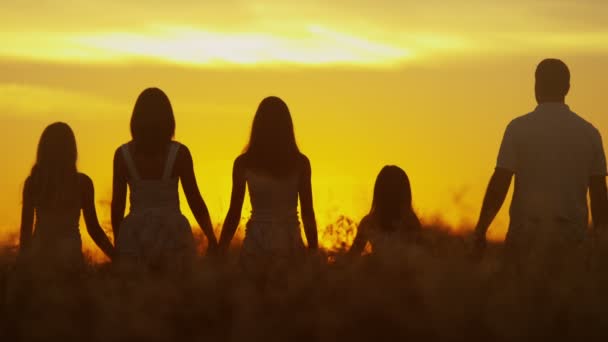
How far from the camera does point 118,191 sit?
35.2 ft

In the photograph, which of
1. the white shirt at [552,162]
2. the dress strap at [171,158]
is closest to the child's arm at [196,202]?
the dress strap at [171,158]

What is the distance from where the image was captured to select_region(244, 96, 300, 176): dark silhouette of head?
10859mm

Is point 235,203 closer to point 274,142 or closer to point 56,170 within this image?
point 274,142

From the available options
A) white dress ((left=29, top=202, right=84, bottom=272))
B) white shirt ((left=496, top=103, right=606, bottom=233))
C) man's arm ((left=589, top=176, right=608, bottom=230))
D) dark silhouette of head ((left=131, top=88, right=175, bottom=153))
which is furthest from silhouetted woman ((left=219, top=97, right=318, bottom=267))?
man's arm ((left=589, top=176, right=608, bottom=230))

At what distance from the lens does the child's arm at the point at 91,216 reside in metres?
11.1

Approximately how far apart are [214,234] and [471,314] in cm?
389

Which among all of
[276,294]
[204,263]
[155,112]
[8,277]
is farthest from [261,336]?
[155,112]

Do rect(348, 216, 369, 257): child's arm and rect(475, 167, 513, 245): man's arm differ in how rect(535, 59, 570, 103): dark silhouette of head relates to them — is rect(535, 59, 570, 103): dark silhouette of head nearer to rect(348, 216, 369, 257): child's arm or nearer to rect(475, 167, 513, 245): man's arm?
rect(475, 167, 513, 245): man's arm

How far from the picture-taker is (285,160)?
10867mm

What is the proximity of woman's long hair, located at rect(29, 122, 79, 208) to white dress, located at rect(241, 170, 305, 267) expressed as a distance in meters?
1.56

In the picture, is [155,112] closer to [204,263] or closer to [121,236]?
[121,236]

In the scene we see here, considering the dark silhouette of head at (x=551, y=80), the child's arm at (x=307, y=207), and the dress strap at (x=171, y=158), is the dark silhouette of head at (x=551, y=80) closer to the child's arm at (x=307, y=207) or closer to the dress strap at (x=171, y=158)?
the child's arm at (x=307, y=207)

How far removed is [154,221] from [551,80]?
11.2ft

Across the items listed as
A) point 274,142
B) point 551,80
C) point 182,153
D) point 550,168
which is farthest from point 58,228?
point 551,80
